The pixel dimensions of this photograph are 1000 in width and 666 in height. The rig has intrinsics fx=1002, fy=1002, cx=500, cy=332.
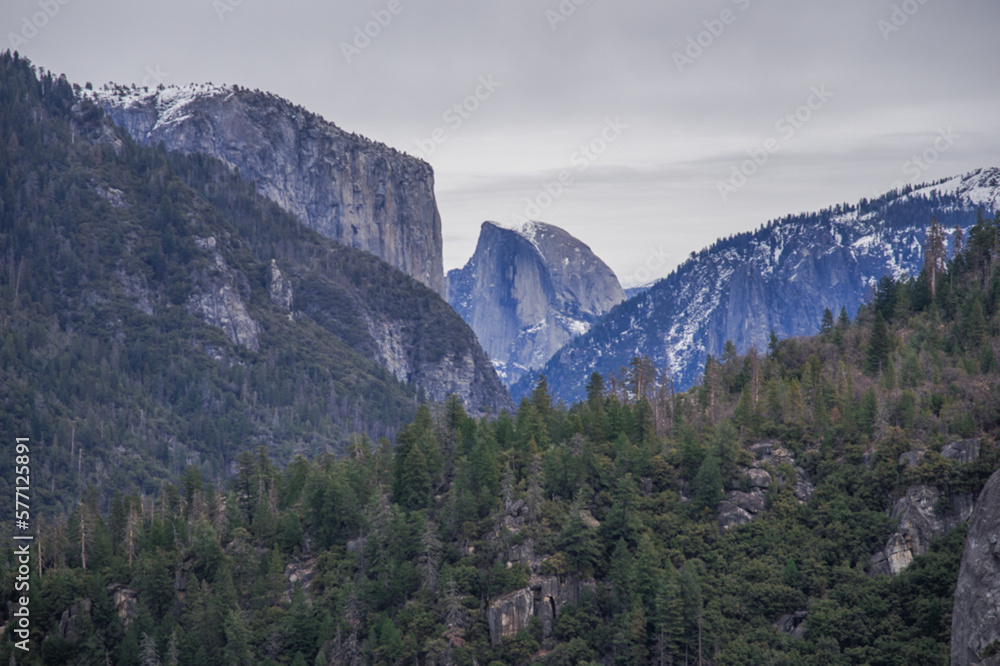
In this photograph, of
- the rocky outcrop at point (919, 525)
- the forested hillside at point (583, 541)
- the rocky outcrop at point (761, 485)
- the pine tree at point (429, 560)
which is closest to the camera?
the forested hillside at point (583, 541)

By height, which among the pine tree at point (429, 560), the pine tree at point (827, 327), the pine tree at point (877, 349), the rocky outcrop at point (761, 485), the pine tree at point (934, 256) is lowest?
the pine tree at point (429, 560)

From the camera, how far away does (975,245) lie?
579 ft

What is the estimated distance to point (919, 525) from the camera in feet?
372

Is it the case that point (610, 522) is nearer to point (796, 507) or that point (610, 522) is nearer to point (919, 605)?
point (796, 507)

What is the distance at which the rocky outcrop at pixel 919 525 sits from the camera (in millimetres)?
112000

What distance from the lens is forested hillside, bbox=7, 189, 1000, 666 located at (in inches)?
4323

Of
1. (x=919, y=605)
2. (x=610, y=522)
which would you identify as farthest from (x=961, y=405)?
(x=610, y=522)

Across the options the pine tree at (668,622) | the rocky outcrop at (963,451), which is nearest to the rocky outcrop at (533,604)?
the pine tree at (668,622)

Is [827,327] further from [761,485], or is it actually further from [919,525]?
[919,525]

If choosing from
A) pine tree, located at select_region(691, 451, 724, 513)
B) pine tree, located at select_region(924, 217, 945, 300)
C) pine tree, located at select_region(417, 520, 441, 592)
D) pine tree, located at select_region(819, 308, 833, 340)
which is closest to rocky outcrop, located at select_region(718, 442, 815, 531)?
pine tree, located at select_region(691, 451, 724, 513)

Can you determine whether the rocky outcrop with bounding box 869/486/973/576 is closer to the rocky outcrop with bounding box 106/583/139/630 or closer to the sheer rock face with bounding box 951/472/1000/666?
the sheer rock face with bounding box 951/472/1000/666

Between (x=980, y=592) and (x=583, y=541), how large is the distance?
47.4 m

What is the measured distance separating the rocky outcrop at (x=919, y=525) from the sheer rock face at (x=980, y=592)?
72.5 feet

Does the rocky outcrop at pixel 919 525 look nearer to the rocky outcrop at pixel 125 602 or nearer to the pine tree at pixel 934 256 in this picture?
the pine tree at pixel 934 256
